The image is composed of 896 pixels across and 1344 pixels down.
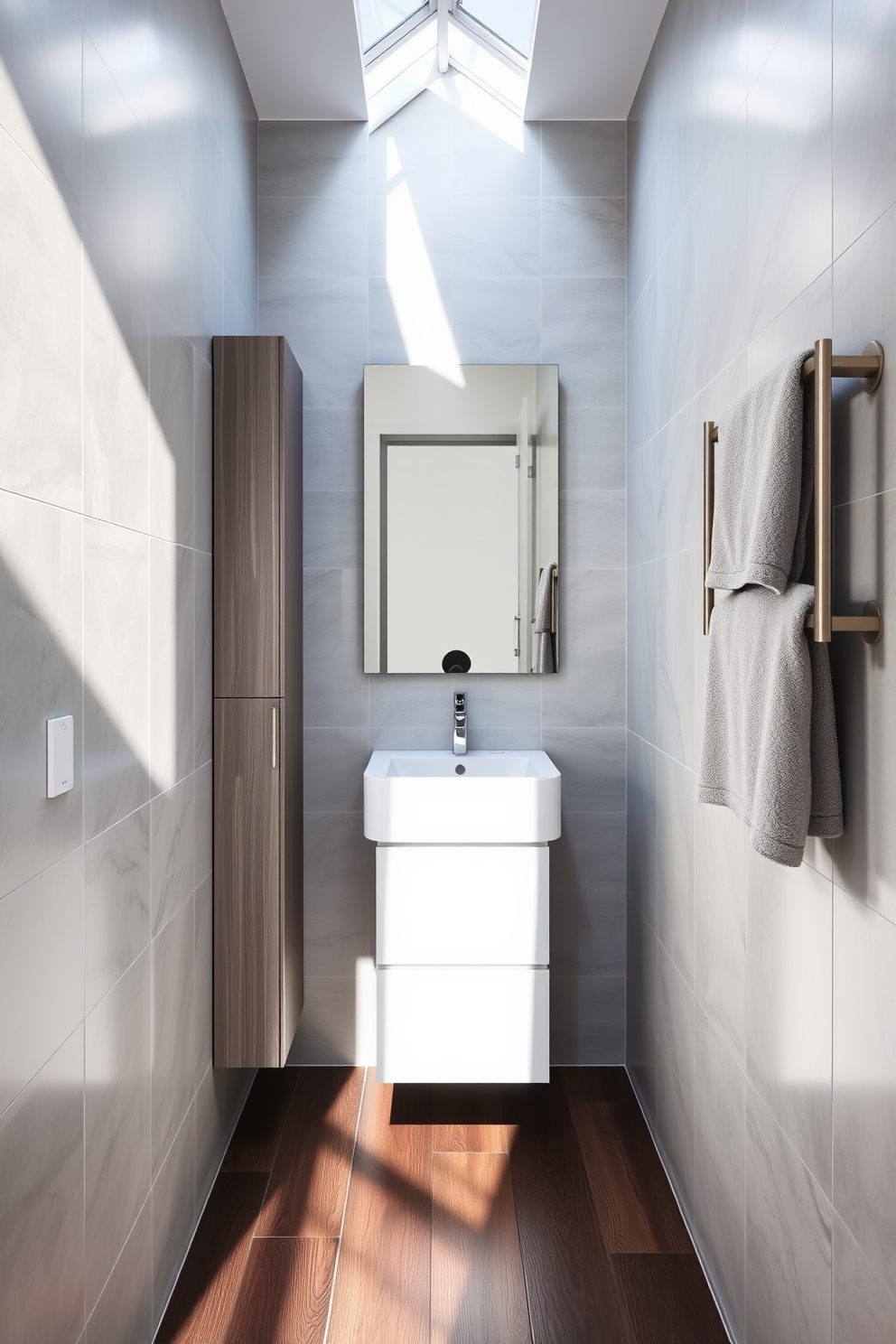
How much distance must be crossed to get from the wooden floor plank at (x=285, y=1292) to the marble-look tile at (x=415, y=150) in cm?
261

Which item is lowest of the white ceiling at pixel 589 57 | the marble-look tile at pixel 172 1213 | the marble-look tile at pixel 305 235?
the marble-look tile at pixel 172 1213

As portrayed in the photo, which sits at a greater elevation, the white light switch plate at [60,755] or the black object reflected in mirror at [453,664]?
the black object reflected in mirror at [453,664]

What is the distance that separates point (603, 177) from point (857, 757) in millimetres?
2102

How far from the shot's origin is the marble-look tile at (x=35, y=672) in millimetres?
1023

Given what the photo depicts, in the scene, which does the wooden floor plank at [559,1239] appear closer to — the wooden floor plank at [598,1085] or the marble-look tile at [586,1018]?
the wooden floor plank at [598,1085]

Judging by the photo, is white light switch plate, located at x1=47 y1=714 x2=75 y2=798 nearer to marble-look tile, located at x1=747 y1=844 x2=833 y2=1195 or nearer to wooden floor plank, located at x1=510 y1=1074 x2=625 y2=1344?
marble-look tile, located at x1=747 y1=844 x2=833 y2=1195

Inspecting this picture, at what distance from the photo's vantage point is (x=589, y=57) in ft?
7.47

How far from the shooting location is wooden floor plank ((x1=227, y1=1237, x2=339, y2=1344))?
5.16 feet

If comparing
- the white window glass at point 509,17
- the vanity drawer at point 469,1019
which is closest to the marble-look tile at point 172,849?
the vanity drawer at point 469,1019

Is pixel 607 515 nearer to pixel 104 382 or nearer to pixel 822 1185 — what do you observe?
pixel 104 382

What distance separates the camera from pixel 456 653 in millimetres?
2580

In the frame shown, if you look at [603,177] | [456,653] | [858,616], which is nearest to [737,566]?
[858,616]

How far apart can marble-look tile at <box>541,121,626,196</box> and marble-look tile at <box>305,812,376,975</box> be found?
1.90 metres

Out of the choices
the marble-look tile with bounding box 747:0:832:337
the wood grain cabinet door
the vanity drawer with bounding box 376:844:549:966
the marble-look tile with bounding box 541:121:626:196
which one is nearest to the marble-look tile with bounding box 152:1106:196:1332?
the wood grain cabinet door
